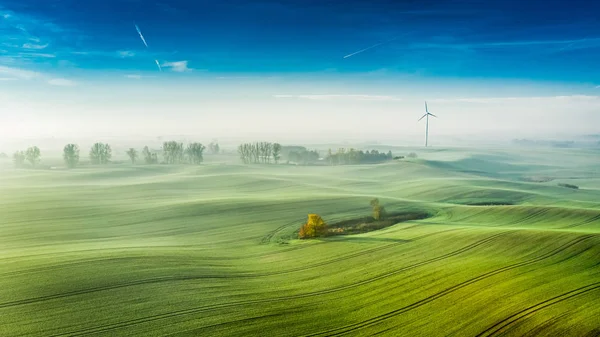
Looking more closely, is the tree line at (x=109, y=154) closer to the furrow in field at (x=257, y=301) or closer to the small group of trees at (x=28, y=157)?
the small group of trees at (x=28, y=157)

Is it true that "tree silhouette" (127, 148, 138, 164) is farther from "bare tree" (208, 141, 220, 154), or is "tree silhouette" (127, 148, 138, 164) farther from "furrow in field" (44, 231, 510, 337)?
"furrow in field" (44, 231, 510, 337)

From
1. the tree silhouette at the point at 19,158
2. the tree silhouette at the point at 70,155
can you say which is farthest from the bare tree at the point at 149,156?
the tree silhouette at the point at 19,158

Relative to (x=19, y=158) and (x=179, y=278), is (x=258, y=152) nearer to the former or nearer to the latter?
(x=19, y=158)

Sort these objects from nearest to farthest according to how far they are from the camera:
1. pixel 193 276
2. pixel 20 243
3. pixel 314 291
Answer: pixel 314 291, pixel 193 276, pixel 20 243

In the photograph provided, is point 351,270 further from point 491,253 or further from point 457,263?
point 491,253

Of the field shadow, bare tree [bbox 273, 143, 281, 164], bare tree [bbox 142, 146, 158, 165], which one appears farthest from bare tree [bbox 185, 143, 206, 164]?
the field shadow

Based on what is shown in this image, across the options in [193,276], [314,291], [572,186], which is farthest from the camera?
[572,186]

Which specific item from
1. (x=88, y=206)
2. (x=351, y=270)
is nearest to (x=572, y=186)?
(x=351, y=270)
